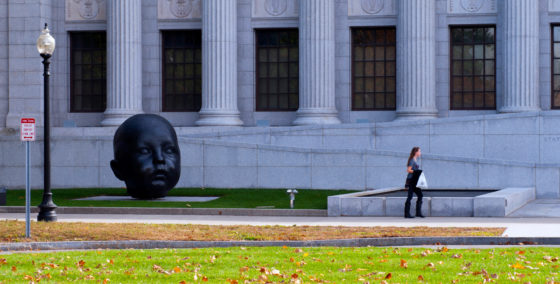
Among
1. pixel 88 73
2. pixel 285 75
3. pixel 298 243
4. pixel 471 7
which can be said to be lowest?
pixel 298 243

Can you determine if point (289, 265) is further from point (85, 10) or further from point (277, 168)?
point (85, 10)

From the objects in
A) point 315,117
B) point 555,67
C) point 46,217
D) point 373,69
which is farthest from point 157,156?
point 555,67

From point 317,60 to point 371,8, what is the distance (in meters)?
3.25

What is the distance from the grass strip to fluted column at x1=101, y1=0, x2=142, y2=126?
21.0 metres

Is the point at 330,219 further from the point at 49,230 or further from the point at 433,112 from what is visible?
the point at 433,112

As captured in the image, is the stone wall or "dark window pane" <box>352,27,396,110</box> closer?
the stone wall

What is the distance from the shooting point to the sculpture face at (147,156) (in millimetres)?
29172

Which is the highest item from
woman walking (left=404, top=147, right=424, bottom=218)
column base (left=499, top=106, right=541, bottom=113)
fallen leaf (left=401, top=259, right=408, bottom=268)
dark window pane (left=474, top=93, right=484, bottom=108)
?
dark window pane (left=474, top=93, right=484, bottom=108)

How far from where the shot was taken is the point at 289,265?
604 inches

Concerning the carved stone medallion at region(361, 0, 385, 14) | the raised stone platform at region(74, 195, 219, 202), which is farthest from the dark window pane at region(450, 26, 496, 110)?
the raised stone platform at region(74, 195, 219, 202)

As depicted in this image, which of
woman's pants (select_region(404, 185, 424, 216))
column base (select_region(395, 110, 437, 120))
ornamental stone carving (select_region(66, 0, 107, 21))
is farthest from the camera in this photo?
ornamental stone carving (select_region(66, 0, 107, 21))

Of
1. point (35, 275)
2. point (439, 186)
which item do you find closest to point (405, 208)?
point (439, 186)

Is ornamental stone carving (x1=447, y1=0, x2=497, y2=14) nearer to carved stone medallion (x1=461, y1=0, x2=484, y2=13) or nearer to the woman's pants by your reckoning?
carved stone medallion (x1=461, y1=0, x2=484, y2=13)

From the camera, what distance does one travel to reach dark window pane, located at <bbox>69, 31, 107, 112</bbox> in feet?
146
